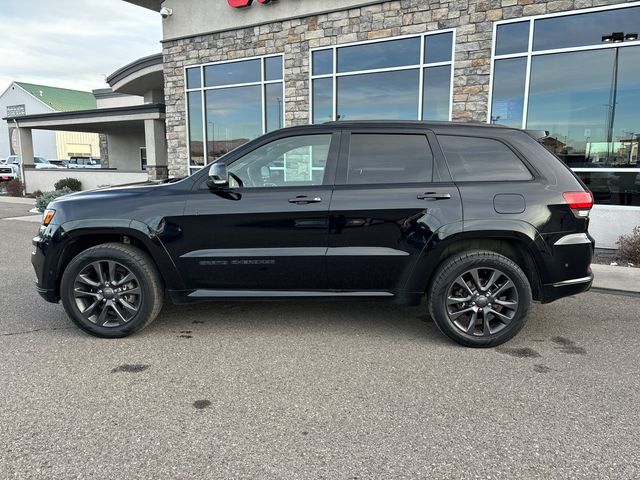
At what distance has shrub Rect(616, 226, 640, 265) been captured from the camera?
705 cm

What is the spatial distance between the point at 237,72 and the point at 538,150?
9.56 metres

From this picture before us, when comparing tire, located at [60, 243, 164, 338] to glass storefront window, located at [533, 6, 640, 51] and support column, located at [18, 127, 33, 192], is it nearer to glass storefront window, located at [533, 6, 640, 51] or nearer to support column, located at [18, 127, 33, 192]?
glass storefront window, located at [533, 6, 640, 51]

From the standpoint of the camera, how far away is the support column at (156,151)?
15.6m

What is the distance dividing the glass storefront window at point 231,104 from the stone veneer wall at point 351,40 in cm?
23

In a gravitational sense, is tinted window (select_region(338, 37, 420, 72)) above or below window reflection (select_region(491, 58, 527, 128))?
above

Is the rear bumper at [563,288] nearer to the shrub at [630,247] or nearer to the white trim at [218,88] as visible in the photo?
the shrub at [630,247]

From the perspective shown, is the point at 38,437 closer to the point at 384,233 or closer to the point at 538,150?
the point at 384,233

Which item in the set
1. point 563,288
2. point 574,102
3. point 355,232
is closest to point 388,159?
point 355,232

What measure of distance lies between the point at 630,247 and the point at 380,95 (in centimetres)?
562

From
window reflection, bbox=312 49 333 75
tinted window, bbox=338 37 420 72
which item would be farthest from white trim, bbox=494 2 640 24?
window reflection, bbox=312 49 333 75

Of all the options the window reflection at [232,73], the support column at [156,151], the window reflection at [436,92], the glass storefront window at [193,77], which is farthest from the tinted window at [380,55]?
the support column at [156,151]

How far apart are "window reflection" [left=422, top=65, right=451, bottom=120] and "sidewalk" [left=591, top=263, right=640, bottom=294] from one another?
4.27 metres

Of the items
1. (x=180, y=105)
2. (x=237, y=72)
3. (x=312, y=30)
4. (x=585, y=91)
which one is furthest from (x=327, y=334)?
(x=180, y=105)

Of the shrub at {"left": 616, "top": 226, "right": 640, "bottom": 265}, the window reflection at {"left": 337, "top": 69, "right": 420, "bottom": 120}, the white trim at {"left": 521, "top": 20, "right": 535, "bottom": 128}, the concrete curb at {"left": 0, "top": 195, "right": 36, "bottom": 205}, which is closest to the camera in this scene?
the shrub at {"left": 616, "top": 226, "right": 640, "bottom": 265}
